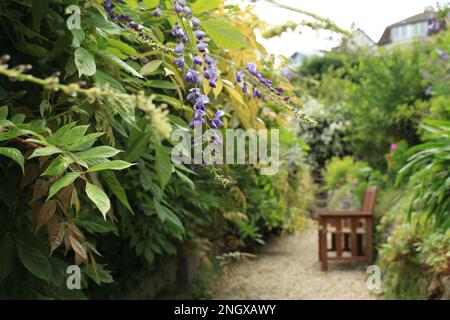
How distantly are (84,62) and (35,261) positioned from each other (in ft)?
1.71

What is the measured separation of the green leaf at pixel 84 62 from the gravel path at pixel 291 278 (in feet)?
11.1

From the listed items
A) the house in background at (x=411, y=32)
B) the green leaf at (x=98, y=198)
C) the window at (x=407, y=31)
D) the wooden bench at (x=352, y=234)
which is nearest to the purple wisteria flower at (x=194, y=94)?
the green leaf at (x=98, y=198)

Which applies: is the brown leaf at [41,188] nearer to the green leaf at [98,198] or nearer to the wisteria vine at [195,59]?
the green leaf at [98,198]

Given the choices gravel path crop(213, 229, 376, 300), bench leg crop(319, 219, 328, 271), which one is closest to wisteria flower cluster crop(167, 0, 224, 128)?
gravel path crop(213, 229, 376, 300)

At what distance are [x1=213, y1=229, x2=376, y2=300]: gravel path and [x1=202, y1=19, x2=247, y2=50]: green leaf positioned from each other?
315 centimetres

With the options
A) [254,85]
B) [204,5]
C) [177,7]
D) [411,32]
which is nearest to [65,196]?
[177,7]

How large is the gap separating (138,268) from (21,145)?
2763 millimetres

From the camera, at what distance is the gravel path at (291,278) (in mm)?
5336

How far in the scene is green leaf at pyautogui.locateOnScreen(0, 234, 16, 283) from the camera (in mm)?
1367

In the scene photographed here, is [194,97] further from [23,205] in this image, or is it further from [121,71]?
[23,205]

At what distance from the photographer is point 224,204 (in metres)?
3.69

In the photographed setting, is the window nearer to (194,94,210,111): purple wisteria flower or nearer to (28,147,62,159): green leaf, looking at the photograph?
(194,94,210,111): purple wisteria flower

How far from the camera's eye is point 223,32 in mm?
1511
